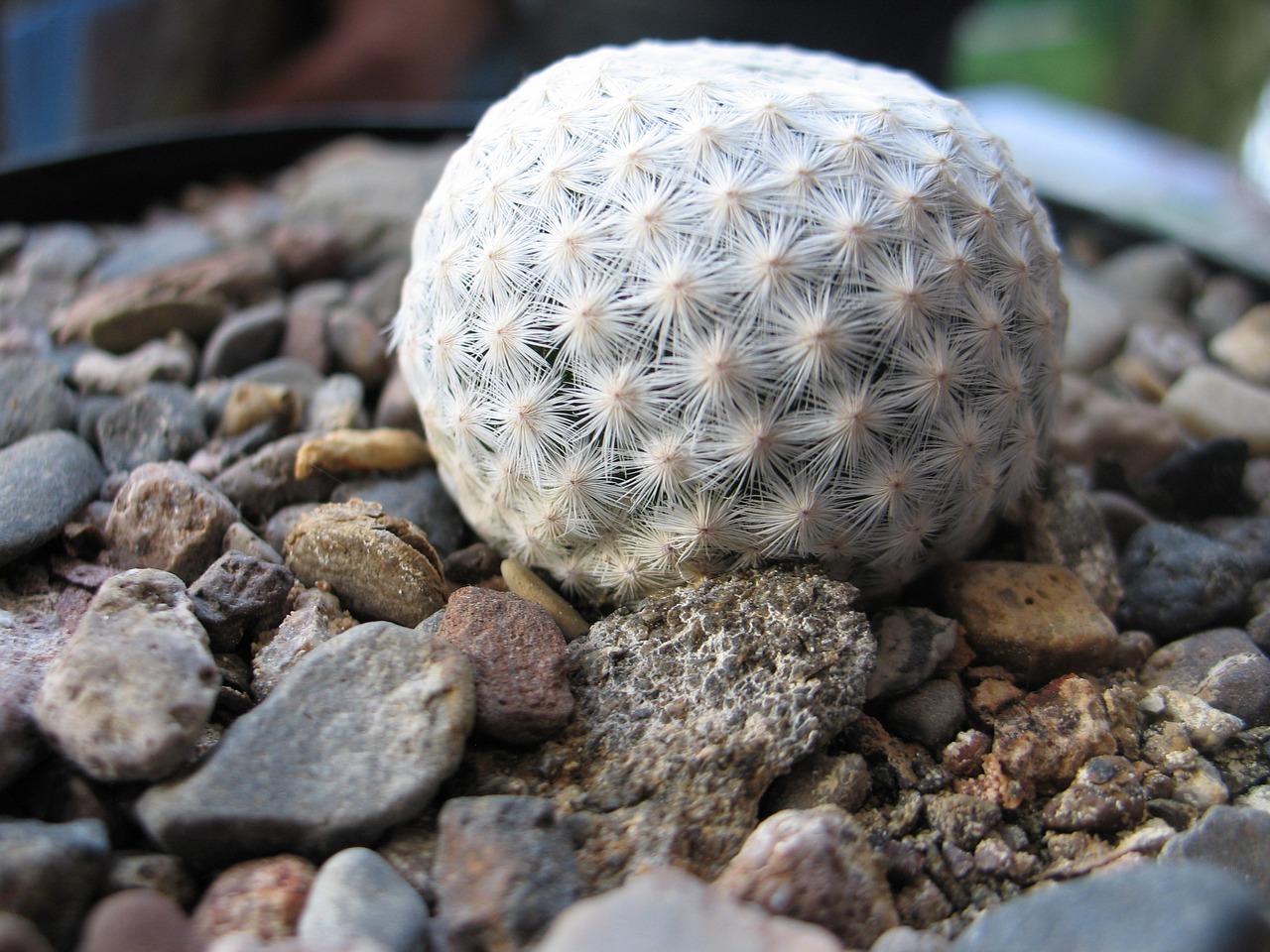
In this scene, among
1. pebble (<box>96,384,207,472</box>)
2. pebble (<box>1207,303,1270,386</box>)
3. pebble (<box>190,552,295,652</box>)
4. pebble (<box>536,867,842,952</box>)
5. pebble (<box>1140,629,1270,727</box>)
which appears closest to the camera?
pebble (<box>536,867,842,952</box>)

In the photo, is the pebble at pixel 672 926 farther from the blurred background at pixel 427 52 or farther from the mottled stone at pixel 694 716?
the blurred background at pixel 427 52

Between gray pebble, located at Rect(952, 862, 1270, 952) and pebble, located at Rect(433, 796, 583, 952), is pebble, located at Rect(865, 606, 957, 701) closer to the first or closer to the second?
gray pebble, located at Rect(952, 862, 1270, 952)

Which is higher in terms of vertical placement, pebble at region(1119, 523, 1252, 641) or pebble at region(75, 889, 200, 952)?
pebble at region(75, 889, 200, 952)

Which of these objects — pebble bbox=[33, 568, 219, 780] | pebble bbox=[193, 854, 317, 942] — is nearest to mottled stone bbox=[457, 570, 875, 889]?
pebble bbox=[193, 854, 317, 942]

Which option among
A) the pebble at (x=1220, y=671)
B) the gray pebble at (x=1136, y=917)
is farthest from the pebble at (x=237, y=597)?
the pebble at (x=1220, y=671)

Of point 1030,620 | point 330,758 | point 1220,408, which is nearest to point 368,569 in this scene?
point 330,758

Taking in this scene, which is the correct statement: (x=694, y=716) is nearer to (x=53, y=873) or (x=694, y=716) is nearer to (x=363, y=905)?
(x=363, y=905)

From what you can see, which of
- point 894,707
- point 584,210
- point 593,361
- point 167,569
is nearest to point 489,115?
point 584,210
